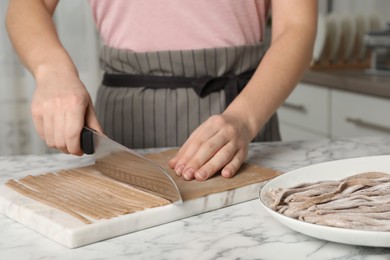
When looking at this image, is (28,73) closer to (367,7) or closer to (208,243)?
(367,7)

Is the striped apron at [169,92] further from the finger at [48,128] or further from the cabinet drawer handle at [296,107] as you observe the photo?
the cabinet drawer handle at [296,107]

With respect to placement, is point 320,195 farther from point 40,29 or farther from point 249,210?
point 40,29

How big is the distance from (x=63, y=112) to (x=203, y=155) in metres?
0.21

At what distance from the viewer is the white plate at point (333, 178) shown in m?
0.72

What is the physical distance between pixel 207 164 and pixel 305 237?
23 centimetres

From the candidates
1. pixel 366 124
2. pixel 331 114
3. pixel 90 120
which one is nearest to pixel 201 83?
pixel 90 120

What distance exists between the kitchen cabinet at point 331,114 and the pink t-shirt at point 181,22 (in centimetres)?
99

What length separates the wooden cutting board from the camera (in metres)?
0.80

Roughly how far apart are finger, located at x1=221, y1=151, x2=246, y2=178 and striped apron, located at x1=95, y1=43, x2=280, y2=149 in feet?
1.22

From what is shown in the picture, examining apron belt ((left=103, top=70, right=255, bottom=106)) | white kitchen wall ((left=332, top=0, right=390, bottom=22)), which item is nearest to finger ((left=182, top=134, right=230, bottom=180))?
apron belt ((left=103, top=70, right=255, bottom=106))

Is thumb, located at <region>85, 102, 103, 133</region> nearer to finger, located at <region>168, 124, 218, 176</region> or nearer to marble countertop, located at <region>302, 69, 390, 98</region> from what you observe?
finger, located at <region>168, 124, 218, 176</region>

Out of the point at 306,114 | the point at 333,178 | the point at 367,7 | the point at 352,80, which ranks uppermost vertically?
the point at 333,178

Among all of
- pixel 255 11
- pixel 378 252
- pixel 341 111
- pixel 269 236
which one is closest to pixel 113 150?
pixel 269 236

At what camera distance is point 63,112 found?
3.34 ft
